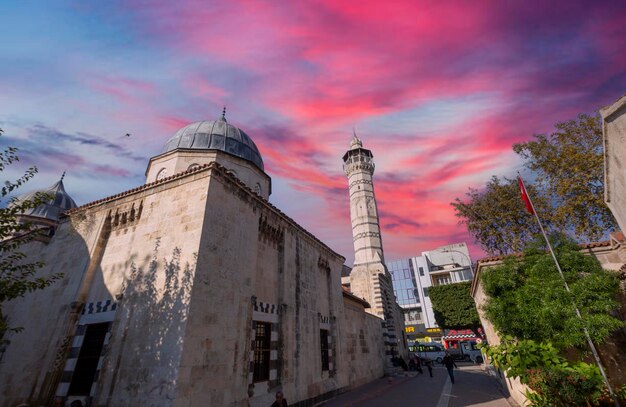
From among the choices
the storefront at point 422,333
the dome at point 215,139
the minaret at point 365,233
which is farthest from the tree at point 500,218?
the storefront at point 422,333

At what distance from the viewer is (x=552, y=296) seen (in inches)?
335

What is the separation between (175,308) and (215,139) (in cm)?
1135

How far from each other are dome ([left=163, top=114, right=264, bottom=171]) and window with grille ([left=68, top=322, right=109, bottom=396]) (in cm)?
1013

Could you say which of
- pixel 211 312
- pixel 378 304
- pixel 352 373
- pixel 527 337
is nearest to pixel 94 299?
pixel 211 312

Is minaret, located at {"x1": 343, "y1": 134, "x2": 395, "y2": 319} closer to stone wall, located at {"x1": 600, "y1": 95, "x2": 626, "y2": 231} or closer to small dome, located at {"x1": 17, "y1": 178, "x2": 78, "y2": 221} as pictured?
stone wall, located at {"x1": 600, "y1": 95, "x2": 626, "y2": 231}

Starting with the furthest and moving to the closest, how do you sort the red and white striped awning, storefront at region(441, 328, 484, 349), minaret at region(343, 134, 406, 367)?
storefront at region(441, 328, 484, 349)
the red and white striped awning
minaret at region(343, 134, 406, 367)

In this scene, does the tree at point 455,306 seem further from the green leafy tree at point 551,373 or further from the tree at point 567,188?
the green leafy tree at point 551,373

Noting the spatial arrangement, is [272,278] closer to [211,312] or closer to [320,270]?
[211,312]

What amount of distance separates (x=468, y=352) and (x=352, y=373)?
92.6ft

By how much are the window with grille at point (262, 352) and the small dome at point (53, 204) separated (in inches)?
910

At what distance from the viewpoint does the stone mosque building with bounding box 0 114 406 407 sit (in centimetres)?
742

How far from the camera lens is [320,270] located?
15430 mm

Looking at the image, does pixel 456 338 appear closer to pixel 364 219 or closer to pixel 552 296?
pixel 364 219

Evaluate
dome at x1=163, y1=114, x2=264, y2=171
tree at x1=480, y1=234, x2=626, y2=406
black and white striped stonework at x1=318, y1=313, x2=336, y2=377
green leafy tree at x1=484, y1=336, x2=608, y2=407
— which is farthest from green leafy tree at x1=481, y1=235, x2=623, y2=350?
dome at x1=163, y1=114, x2=264, y2=171
